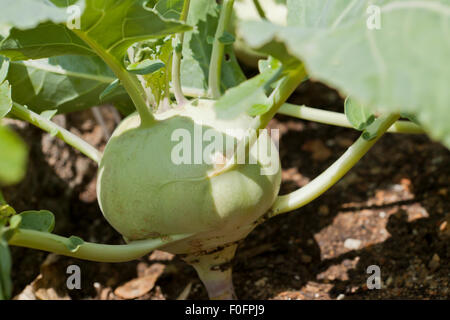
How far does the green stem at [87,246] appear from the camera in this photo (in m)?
0.88

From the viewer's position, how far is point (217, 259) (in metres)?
1.16

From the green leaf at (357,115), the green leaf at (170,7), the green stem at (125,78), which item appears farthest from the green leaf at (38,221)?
the green leaf at (357,115)

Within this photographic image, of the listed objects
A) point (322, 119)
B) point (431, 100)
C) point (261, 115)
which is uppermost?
point (322, 119)

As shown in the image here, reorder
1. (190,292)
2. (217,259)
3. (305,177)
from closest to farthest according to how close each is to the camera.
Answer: (217,259) → (190,292) → (305,177)

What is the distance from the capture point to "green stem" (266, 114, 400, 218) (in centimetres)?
102

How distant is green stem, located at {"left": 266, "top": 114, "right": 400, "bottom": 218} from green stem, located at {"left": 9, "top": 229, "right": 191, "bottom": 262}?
221 millimetres

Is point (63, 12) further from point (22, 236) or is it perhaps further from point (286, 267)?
point (286, 267)

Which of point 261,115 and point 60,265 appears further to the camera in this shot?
point 60,265

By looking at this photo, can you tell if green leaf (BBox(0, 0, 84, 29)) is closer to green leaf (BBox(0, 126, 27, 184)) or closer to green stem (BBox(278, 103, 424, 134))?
green leaf (BBox(0, 126, 27, 184))

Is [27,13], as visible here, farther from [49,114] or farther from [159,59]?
[49,114]

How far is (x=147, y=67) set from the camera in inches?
38.6

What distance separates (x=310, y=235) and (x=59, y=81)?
2.50ft
